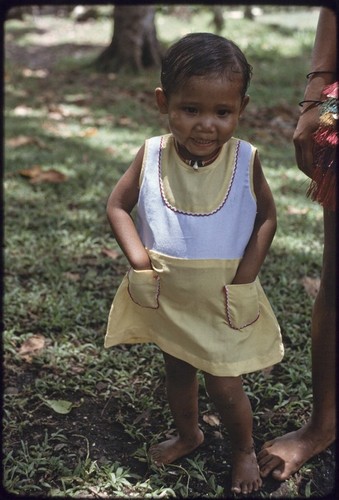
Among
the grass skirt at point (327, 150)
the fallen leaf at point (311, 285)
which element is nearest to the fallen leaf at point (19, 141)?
the fallen leaf at point (311, 285)

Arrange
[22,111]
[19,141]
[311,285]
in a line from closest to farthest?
[311,285] → [19,141] → [22,111]

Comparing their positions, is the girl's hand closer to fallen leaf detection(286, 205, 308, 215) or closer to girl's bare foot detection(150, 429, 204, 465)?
girl's bare foot detection(150, 429, 204, 465)

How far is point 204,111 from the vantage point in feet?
5.44

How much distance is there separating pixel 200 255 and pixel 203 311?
6.3 inches

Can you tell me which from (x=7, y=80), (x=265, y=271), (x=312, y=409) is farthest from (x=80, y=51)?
(x=312, y=409)

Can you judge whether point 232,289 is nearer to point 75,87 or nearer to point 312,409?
point 312,409

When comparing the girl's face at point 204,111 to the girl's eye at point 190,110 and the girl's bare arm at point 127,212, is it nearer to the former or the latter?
the girl's eye at point 190,110

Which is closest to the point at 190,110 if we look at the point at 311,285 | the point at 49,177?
the point at 311,285

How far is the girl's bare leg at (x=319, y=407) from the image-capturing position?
1998mm

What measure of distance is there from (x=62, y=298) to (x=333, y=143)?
172cm

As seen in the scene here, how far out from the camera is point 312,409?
2.16 m

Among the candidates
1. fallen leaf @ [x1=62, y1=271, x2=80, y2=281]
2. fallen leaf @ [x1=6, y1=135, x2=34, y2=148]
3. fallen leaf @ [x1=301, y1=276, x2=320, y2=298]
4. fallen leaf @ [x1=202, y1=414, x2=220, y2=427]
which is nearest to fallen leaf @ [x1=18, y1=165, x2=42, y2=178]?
fallen leaf @ [x1=6, y1=135, x2=34, y2=148]

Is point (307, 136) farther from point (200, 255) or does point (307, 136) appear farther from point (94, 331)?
point (94, 331)

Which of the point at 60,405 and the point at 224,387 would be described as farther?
the point at 60,405
